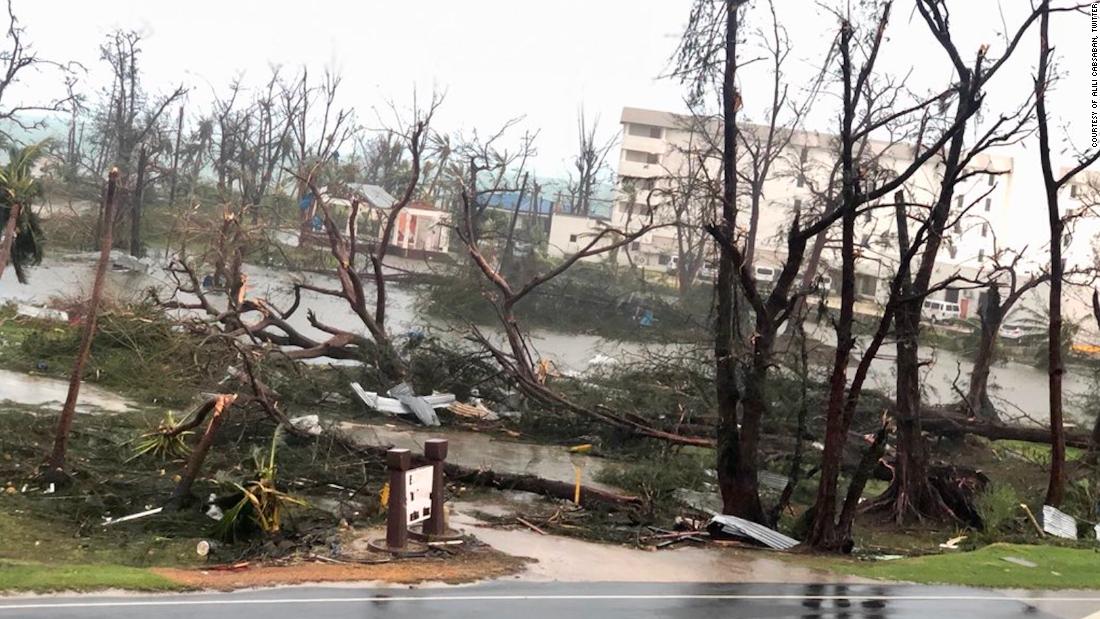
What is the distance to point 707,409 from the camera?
19234 mm

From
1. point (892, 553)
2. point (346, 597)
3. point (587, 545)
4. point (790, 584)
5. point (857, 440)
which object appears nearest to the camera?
point (346, 597)

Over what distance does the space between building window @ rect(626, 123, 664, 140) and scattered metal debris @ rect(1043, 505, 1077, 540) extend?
56.2 m

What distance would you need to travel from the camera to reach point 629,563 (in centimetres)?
1109

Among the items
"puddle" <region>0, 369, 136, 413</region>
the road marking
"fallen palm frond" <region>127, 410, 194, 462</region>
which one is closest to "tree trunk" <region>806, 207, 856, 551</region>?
the road marking

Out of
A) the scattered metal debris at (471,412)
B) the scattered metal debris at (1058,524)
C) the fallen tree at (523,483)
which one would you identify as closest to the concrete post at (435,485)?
the fallen tree at (523,483)

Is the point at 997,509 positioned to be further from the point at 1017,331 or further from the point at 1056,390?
the point at 1017,331

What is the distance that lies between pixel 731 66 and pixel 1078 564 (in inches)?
295

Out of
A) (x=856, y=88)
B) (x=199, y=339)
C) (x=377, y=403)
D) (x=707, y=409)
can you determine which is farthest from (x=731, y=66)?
(x=199, y=339)

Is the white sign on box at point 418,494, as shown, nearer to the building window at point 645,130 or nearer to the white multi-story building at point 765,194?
the white multi-story building at point 765,194

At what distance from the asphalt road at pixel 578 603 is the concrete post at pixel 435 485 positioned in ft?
5.24

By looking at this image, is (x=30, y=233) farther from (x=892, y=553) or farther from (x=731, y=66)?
(x=892, y=553)

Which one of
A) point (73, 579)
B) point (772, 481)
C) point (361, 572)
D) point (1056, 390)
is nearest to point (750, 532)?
point (772, 481)

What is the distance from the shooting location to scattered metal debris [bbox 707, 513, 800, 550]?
43.0ft

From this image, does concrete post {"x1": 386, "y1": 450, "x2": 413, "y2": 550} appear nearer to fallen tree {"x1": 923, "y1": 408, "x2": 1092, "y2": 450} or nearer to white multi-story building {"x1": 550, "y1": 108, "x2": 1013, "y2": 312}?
fallen tree {"x1": 923, "y1": 408, "x2": 1092, "y2": 450}
